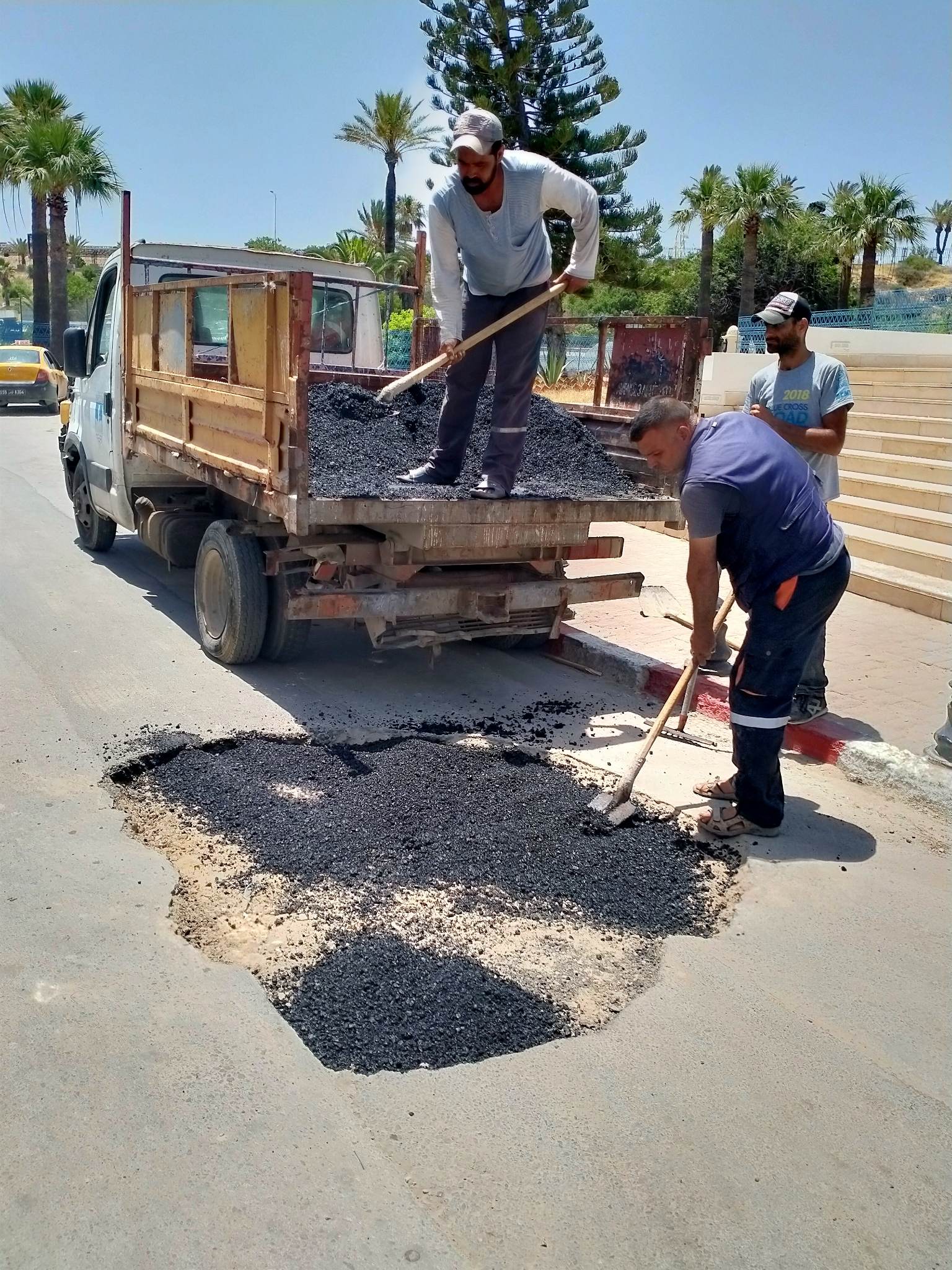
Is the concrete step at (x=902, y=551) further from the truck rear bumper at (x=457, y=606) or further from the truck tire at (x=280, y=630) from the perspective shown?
the truck tire at (x=280, y=630)

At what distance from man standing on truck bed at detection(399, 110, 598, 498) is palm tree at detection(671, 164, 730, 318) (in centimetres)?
3342

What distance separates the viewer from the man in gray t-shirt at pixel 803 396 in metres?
5.15

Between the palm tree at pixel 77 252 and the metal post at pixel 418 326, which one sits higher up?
the palm tree at pixel 77 252

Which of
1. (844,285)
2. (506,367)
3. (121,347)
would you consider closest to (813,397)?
(506,367)

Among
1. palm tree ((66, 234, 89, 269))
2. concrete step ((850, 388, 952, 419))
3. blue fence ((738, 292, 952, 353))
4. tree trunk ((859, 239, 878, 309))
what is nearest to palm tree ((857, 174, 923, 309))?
tree trunk ((859, 239, 878, 309))

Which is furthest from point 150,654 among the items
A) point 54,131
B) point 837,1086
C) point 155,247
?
point 54,131

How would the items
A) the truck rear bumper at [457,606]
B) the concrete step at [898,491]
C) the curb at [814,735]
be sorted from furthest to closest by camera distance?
1. the concrete step at [898,491]
2. the truck rear bumper at [457,606]
3. the curb at [814,735]

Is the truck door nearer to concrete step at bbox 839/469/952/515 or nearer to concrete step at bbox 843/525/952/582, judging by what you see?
concrete step at bbox 843/525/952/582

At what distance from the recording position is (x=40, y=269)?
39344 mm

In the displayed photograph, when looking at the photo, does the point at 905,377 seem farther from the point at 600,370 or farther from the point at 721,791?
the point at 721,791

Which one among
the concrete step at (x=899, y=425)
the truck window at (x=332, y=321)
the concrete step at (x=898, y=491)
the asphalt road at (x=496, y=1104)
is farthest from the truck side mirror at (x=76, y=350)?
the concrete step at (x=899, y=425)

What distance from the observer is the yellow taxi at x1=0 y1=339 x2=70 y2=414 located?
23.8 m

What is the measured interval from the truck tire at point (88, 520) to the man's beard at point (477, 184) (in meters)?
4.90

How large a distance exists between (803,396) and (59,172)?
35310 mm
